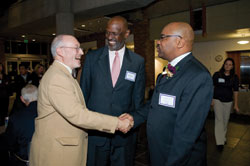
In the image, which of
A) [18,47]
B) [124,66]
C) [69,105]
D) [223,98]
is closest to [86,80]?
[124,66]

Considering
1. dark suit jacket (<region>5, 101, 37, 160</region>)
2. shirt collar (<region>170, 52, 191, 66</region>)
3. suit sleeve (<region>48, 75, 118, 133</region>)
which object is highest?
shirt collar (<region>170, 52, 191, 66</region>)

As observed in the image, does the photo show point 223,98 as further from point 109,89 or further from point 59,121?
point 59,121

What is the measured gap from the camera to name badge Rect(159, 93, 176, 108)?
138 cm

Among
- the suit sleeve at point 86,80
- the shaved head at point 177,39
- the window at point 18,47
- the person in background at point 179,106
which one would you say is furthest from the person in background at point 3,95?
the window at point 18,47

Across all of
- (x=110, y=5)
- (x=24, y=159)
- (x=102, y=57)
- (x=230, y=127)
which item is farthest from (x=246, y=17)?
(x=24, y=159)

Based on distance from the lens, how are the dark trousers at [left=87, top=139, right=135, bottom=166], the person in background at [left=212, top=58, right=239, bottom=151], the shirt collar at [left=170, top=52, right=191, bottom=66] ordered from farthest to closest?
the person in background at [left=212, top=58, right=239, bottom=151], the dark trousers at [left=87, top=139, right=135, bottom=166], the shirt collar at [left=170, top=52, right=191, bottom=66]

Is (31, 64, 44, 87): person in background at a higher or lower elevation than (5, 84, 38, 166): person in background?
higher

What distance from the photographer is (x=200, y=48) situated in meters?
9.23

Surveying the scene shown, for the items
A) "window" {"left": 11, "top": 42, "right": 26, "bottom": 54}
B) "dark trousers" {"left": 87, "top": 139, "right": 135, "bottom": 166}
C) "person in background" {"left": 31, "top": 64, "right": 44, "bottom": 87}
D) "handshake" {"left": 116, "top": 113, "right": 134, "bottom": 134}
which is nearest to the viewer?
"handshake" {"left": 116, "top": 113, "right": 134, "bottom": 134}

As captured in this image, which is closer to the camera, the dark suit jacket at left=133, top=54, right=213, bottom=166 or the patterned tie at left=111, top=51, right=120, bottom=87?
the dark suit jacket at left=133, top=54, right=213, bottom=166

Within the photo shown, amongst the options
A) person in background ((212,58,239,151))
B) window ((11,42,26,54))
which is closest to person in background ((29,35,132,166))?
person in background ((212,58,239,151))

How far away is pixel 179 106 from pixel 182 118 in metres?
0.08

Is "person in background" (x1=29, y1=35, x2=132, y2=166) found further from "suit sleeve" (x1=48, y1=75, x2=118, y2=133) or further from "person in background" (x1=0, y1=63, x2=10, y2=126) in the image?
"person in background" (x1=0, y1=63, x2=10, y2=126)

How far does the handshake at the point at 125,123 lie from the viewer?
1627mm
